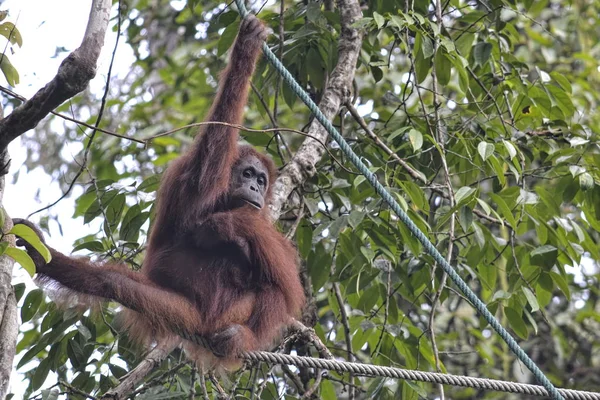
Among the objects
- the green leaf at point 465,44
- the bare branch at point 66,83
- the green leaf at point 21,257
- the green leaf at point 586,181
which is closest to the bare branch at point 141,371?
the green leaf at point 21,257

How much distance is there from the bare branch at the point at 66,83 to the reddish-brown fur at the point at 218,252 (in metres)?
1.12

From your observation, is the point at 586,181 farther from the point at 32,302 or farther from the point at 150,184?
the point at 32,302

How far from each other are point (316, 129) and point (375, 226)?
0.68 meters

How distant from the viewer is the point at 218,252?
3.62 meters

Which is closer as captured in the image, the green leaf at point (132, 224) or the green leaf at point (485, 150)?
the green leaf at point (485, 150)

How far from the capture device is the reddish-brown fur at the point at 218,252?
A: 3443 millimetres

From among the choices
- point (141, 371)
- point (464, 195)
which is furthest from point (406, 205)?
point (141, 371)

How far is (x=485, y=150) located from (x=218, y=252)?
4.18ft

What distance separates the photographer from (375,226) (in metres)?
3.51

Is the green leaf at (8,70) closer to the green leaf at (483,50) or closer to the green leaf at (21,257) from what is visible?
the green leaf at (21,257)

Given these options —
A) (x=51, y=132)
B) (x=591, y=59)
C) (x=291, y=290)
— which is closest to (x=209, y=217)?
(x=291, y=290)

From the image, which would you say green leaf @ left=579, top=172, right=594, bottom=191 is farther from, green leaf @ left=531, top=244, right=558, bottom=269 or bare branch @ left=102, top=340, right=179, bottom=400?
bare branch @ left=102, top=340, right=179, bottom=400

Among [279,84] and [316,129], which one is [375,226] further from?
[279,84]

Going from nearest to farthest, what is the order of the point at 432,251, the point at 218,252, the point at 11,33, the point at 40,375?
1. the point at 11,33
2. the point at 432,251
3. the point at 40,375
4. the point at 218,252
